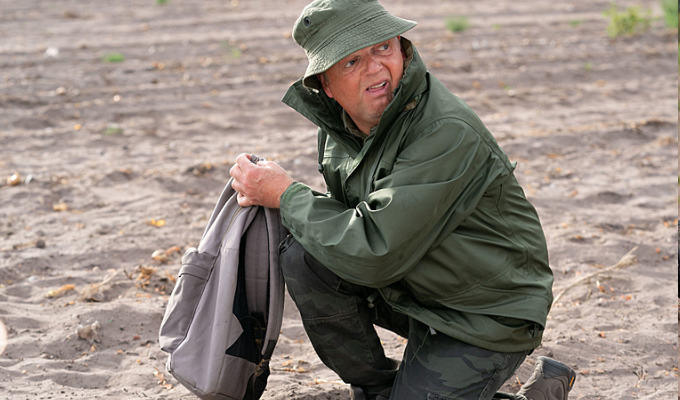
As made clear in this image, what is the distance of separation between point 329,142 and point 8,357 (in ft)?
5.07

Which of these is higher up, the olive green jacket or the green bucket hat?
the green bucket hat

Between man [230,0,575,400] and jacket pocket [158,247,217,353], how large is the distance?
237 millimetres

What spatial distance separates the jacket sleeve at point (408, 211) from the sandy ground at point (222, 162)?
844mm

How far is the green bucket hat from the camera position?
91.4 inches

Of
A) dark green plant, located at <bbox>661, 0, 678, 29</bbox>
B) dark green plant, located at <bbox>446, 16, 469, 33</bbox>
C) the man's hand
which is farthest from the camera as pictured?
dark green plant, located at <bbox>661, 0, 678, 29</bbox>

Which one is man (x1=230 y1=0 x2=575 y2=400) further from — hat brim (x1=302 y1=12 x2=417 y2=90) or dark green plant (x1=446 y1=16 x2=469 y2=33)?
dark green plant (x1=446 y1=16 x2=469 y2=33)

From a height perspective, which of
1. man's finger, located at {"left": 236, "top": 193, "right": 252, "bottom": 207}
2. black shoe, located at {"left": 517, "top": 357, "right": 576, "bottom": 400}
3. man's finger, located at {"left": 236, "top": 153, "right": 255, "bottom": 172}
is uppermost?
man's finger, located at {"left": 236, "top": 153, "right": 255, "bottom": 172}

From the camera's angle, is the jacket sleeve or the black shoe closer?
the jacket sleeve

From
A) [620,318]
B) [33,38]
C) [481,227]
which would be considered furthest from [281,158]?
[33,38]

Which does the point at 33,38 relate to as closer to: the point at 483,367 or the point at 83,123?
the point at 83,123

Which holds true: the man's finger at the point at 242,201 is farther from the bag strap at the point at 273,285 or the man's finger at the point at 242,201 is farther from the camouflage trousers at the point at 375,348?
the camouflage trousers at the point at 375,348

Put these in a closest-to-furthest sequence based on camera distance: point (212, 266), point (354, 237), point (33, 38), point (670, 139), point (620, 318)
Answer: point (354, 237)
point (212, 266)
point (620, 318)
point (670, 139)
point (33, 38)

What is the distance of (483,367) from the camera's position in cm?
245

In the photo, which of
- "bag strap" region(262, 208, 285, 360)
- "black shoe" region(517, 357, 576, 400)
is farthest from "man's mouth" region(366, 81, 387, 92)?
"black shoe" region(517, 357, 576, 400)
